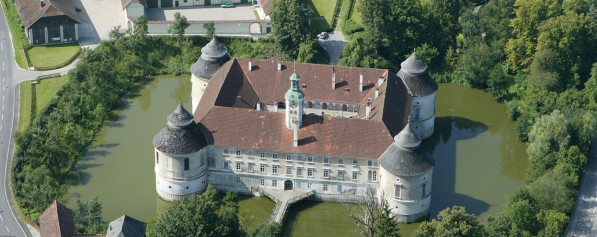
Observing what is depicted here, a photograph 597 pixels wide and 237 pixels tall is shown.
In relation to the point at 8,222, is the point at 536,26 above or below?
above

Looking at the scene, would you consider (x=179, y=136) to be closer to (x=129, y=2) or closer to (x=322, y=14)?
(x=129, y=2)

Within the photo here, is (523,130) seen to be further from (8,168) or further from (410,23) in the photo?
(8,168)

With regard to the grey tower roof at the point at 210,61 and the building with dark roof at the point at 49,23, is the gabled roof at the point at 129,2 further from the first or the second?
the grey tower roof at the point at 210,61

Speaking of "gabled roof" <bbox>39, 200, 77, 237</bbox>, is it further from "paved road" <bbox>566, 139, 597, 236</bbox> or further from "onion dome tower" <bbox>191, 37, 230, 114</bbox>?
"paved road" <bbox>566, 139, 597, 236</bbox>

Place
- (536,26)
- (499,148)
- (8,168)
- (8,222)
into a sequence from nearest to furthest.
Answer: (8,222), (8,168), (499,148), (536,26)

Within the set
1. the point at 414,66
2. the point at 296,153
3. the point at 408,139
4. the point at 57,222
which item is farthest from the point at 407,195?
the point at 57,222

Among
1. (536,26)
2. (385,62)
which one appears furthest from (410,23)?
(536,26)
